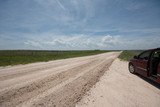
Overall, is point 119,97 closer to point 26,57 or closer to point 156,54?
point 156,54

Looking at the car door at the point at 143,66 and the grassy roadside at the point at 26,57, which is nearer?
the car door at the point at 143,66

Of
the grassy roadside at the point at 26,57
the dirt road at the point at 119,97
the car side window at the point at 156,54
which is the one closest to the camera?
the dirt road at the point at 119,97

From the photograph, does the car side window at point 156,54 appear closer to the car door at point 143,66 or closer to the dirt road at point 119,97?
the car door at point 143,66

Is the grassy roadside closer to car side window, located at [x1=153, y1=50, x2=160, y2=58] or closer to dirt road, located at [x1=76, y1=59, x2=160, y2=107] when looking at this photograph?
dirt road, located at [x1=76, y1=59, x2=160, y2=107]

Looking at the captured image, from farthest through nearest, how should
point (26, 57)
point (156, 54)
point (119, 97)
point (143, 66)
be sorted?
point (26, 57) < point (143, 66) < point (156, 54) < point (119, 97)

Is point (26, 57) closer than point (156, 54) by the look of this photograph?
No

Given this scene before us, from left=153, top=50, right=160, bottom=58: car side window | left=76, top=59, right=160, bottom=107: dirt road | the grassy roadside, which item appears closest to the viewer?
left=76, top=59, right=160, bottom=107: dirt road

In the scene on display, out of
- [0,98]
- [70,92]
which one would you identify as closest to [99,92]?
[70,92]

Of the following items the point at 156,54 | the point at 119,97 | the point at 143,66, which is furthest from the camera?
the point at 143,66

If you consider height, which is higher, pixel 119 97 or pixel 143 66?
pixel 143 66

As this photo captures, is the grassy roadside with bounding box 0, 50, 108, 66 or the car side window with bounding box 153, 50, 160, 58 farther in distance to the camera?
the grassy roadside with bounding box 0, 50, 108, 66

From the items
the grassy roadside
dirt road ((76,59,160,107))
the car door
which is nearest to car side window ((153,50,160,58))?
the car door

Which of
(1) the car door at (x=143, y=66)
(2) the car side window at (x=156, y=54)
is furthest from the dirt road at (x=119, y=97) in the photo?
(2) the car side window at (x=156, y=54)

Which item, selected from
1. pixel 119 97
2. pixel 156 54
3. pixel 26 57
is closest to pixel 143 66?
pixel 156 54
